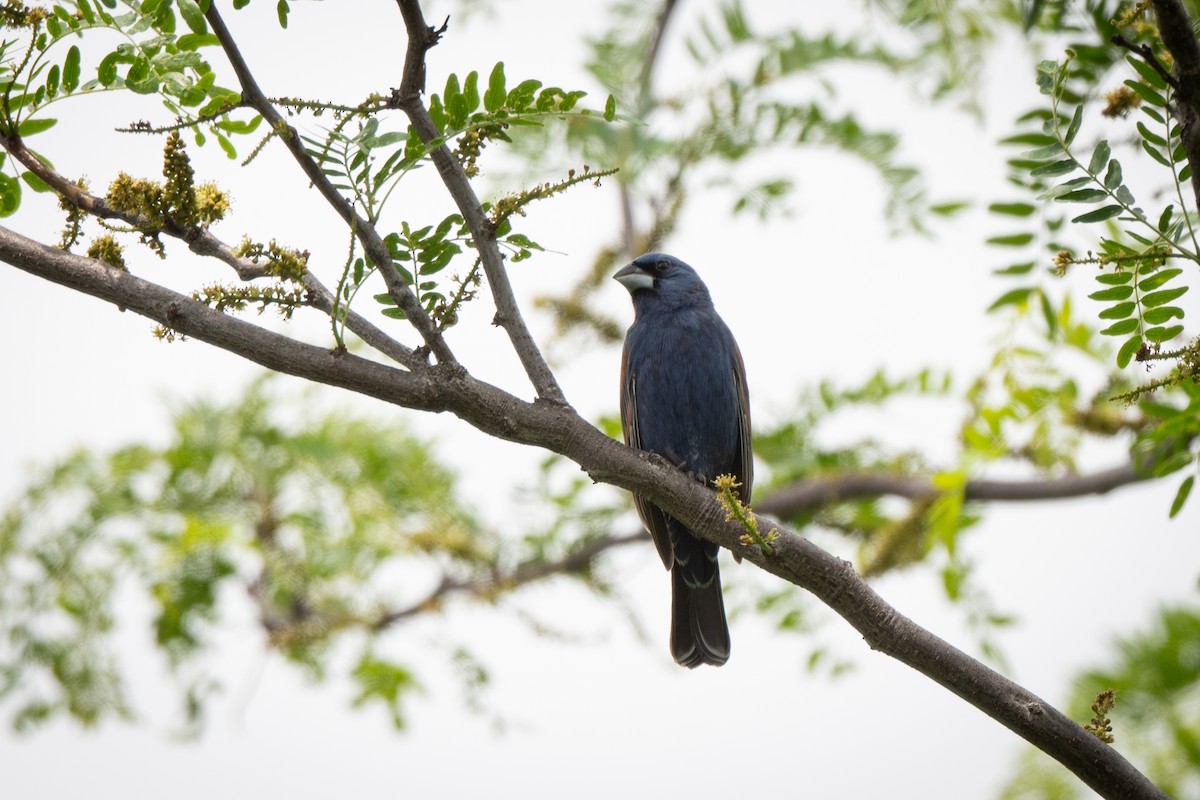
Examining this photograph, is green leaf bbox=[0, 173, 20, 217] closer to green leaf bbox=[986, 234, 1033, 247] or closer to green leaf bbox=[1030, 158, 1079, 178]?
green leaf bbox=[1030, 158, 1079, 178]

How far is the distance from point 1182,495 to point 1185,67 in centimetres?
136

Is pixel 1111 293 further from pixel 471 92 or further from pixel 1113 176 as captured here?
pixel 471 92

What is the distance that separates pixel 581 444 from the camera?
2996 mm

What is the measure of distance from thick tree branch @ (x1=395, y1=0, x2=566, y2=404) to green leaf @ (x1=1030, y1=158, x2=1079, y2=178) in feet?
4.17

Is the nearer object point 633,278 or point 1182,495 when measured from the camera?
point 1182,495

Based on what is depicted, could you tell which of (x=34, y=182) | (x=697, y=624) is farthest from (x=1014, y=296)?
(x=34, y=182)

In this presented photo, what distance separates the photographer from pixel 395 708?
6.18 metres

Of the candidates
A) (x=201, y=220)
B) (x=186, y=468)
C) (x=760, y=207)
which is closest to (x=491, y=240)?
(x=201, y=220)

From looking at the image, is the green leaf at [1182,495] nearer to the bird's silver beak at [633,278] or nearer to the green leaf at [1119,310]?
the green leaf at [1119,310]

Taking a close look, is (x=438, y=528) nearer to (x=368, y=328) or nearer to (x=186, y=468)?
(x=186, y=468)

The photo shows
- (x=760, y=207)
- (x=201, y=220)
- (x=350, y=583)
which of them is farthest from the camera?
(x=350, y=583)

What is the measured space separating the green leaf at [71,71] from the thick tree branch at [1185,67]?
7.80 feet

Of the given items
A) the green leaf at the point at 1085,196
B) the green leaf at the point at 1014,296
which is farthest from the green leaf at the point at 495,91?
the green leaf at the point at 1014,296

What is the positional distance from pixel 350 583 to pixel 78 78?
12.7 ft
